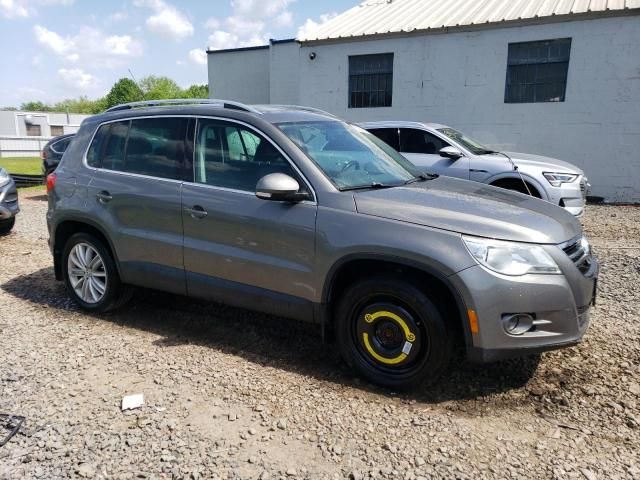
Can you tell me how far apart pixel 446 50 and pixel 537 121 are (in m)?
3.04

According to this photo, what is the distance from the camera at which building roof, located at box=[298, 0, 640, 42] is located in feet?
39.1

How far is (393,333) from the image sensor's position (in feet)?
10.9

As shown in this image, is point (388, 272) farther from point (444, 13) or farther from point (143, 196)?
point (444, 13)

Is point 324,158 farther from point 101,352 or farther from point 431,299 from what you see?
point 101,352

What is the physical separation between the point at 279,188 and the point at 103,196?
6.47 ft

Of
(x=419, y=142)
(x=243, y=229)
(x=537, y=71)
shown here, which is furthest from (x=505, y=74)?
(x=243, y=229)

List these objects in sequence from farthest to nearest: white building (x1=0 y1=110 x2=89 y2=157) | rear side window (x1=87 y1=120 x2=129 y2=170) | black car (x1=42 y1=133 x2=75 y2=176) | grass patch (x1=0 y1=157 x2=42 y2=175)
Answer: white building (x1=0 y1=110 x2=89 y2=157) → grass patch (x1=0 y1=157 x2=42 y2=175) → black car (x1=42 y1=133 x2=75 y2=176) → rear side window (x1=87 y1=120 x2=129 y2=170)

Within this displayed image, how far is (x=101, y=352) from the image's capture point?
13.2ft

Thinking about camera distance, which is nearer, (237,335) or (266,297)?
(266,297)

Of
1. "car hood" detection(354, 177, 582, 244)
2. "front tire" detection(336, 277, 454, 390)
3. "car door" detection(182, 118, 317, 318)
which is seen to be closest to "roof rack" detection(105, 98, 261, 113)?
"car door" detection(182, 118, 317, 318)

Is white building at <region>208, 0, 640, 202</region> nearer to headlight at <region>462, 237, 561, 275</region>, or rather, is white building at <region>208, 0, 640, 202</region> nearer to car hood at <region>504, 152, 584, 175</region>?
car hood at <region>504, 152, 584, 175</region>

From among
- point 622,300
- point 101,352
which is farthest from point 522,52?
point 101,352

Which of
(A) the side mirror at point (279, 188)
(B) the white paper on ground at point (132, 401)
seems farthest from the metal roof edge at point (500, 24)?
(B) the white paper on ground at point (132, 401)

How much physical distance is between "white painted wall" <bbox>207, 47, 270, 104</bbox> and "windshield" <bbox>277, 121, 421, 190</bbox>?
17.3 meters
